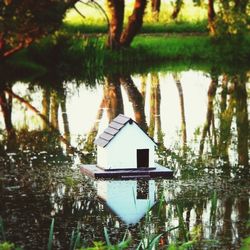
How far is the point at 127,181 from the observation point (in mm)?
12062

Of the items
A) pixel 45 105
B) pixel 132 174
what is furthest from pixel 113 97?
pixel 132 174

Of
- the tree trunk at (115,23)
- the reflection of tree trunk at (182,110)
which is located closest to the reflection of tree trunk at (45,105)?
the reflection of tree trunk at (182,110)

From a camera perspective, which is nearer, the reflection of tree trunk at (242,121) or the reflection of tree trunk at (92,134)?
the reflection of tree trunk at (242,121)

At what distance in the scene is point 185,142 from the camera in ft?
51.5

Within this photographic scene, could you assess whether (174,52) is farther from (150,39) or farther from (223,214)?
(223,214)

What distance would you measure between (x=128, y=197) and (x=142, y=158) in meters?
1.28

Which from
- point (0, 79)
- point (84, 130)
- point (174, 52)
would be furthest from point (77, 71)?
point (84, 130)

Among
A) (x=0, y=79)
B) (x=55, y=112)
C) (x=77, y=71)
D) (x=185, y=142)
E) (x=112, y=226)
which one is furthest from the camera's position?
(x=77, y=71)

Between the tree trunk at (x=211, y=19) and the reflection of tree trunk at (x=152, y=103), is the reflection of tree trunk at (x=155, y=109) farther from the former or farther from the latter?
the tree trunk at (x=211, y=19)

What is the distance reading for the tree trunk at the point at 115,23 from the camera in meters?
33.6

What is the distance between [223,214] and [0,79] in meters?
18.0

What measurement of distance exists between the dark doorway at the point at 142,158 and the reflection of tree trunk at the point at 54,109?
543 cm

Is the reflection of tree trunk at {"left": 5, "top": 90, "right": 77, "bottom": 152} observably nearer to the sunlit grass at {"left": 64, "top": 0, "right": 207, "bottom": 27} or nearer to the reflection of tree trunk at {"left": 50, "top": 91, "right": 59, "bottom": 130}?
the reflection of tree trunk at {"left": 50, "top": 91, "right": 59, "bottom": 130}

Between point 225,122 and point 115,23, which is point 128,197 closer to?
point 225,122
